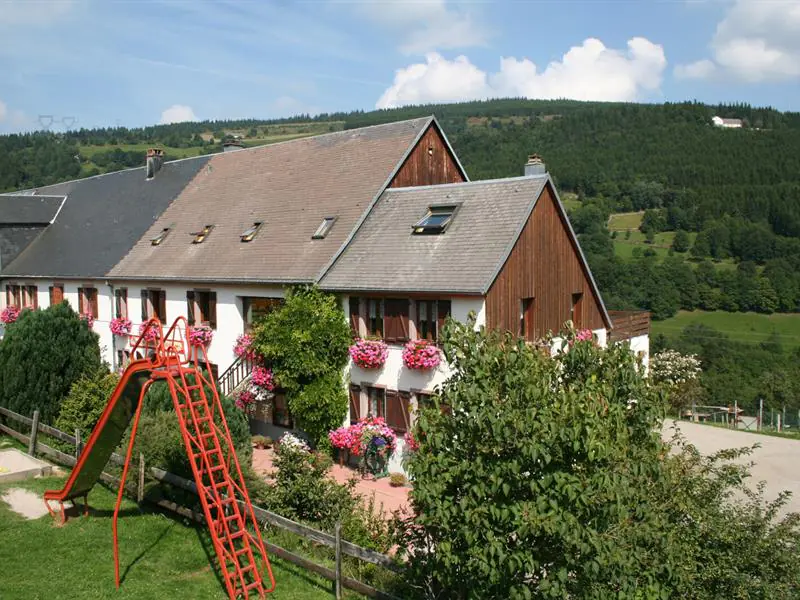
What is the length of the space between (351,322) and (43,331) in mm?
9013

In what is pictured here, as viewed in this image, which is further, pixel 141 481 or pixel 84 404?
pixel 84 404

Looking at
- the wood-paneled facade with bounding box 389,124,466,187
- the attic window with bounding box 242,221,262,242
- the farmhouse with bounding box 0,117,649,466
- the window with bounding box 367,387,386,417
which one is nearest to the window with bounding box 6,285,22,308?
the farmhouse with bounding box 0,117,649,466

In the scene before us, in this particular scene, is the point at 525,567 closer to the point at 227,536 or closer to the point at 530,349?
the point at 530,349

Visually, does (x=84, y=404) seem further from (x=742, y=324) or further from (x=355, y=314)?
(x=742, y=324)

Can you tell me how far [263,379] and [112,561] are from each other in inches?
340

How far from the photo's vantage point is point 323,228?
72.4ft

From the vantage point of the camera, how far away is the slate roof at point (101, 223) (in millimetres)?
29391

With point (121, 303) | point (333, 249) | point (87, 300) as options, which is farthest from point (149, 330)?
point (87, 300)

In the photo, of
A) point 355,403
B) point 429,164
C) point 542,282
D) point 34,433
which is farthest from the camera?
point 429,164

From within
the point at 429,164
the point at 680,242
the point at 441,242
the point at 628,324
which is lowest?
the point at 628,324

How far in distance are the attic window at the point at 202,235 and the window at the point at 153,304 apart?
2.24 m

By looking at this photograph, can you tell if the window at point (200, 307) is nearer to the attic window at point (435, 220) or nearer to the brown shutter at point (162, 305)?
the brown shutter at point (162, 305)

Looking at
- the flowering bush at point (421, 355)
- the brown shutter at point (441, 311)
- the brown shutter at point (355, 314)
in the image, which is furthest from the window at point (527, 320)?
the brown shutter at point (355, 314)

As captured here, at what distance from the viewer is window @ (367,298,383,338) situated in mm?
19078
